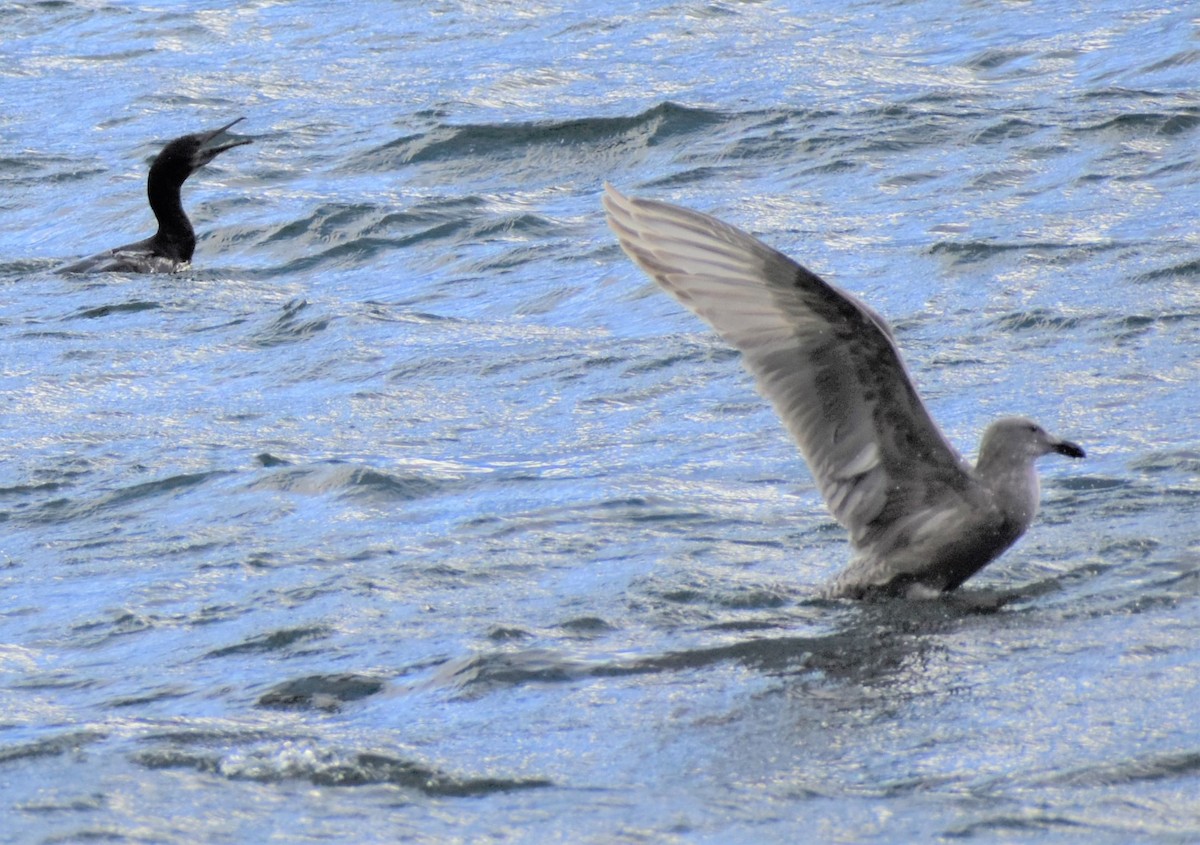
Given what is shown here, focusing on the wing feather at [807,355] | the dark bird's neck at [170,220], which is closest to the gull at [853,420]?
the wing feather at [807,355]

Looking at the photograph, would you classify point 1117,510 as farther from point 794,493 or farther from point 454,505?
point 454,505

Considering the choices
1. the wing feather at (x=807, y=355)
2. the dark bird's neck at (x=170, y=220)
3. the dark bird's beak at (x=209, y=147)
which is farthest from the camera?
the dark bird's beak at (x=209, y=147)

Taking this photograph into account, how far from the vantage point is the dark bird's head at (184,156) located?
42.8 ft

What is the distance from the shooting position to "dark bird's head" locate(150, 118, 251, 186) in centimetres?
1303

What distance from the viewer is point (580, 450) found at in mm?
8586

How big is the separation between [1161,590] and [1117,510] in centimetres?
96

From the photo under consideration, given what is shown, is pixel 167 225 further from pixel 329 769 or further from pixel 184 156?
pixel 329 769

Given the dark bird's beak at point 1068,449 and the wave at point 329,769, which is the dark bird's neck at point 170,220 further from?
the wave at point 329,769

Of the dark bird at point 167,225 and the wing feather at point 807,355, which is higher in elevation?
the wing feather at point 807,355

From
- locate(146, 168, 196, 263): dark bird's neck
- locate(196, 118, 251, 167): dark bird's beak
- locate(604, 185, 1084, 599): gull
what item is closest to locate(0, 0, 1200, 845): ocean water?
locate(604, 185, 1084, 599): gull

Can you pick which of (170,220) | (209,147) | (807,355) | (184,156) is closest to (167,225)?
(170,220)

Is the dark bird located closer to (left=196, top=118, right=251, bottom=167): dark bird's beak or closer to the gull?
(left=196, top=118, right=251, bottom=167): dark bird's beak

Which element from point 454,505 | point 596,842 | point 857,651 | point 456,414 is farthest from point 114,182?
point 596,842

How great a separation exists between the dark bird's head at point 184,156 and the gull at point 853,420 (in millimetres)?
6811
